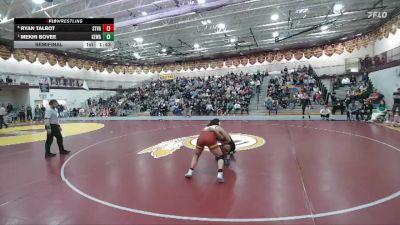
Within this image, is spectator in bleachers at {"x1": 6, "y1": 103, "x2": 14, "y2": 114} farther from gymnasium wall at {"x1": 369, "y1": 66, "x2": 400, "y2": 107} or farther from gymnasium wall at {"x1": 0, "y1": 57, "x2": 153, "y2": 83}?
gymnasium wall at {"x1": 369, "y1": 66, "x2": 400, "y2": 107}

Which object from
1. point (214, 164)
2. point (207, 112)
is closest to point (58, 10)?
point (207, 112)

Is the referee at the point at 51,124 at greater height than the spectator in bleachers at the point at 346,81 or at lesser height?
lesser

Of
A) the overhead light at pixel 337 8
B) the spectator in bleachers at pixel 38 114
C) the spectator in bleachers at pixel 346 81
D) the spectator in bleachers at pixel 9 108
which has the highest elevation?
the overhead light at pixel 337 8

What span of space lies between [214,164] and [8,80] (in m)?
26.8

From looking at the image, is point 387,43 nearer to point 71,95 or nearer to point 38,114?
point 38,114

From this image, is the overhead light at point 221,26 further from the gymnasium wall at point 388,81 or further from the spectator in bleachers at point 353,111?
the gymnasium wall at point 388,81

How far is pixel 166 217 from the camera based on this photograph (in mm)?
3207

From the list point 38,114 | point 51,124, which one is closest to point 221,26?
point 51,124

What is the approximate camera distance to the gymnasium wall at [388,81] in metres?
15.8

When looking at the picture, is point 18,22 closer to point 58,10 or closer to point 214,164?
point 214,164

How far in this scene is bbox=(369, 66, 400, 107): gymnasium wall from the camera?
51.9 feet

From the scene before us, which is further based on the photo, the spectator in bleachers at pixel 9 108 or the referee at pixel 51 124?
the spectator in bleachers at pixel 9 108
